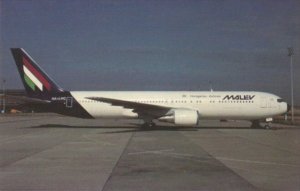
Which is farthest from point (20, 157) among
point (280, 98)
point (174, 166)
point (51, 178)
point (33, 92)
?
point (280, 98)

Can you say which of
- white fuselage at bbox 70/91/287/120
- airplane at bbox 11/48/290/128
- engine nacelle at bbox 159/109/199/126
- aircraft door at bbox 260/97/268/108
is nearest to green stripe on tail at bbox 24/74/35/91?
airplane at bbox 11/48/290/128

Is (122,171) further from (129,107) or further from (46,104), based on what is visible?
(46,104)

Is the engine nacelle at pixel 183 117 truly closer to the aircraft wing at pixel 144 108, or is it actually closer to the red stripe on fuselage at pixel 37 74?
the aircraft wing at pixel 144 108

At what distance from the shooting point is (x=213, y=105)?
29.7 m

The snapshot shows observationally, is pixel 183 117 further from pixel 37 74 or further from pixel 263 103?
pixel 37 74

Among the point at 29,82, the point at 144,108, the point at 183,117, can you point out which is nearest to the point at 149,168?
the point at 183,117

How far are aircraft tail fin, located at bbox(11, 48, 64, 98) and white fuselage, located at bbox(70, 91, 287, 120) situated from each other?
7.55 feet

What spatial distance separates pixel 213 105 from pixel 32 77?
14.6m

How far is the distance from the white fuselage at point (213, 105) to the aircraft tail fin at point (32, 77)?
2.30m

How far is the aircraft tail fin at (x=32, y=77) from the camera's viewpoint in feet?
100.0

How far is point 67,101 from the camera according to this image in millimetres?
29844

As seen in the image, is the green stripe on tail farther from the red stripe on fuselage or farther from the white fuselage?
the white fuselage

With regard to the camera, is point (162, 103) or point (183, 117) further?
point (162, 103)

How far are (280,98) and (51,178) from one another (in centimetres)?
2486
